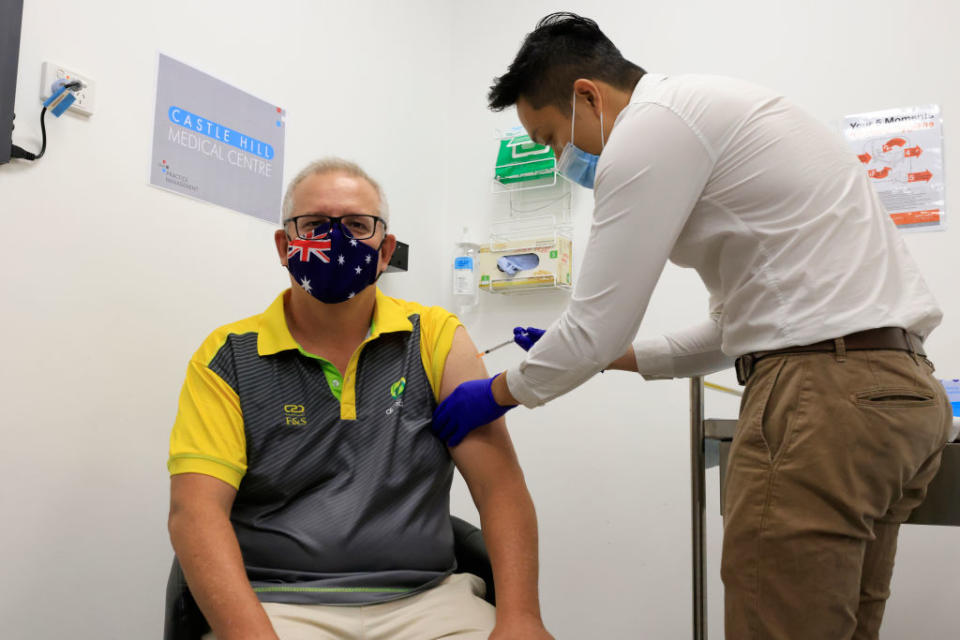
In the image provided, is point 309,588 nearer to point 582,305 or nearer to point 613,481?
point 582,305

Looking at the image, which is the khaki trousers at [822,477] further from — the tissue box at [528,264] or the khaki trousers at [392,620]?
the tissue box at [528,264]

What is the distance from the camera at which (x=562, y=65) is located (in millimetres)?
1424

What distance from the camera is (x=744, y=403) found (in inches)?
47.4

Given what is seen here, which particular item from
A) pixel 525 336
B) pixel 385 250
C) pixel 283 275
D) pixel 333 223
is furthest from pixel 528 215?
pixel 333 223

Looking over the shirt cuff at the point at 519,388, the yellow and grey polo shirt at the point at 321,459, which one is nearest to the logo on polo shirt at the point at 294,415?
the yellow and grey polo shirt at the point at 321,459

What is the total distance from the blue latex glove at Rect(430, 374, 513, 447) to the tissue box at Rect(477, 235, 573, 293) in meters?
1.25

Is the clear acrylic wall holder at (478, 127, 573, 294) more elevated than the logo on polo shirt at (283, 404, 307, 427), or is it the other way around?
the clear acrylic wall holder at (478, 127, 573, 294)

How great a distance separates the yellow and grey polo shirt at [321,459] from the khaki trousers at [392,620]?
0.02 m

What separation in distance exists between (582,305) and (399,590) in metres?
0.58

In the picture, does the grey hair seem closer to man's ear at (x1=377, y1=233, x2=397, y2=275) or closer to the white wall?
man's ear at (x1=377, y1=233, x2=397, y2=275)

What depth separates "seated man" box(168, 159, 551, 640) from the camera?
120 cm

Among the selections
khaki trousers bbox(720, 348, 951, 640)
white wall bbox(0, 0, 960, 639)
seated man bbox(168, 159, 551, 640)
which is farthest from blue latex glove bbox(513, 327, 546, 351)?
white wall bbox(0, 0, 960, 639)

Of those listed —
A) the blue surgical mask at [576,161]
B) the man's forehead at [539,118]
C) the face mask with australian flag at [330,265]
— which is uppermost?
the man's forehead at [539,118]

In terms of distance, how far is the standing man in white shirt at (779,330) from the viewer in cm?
106
